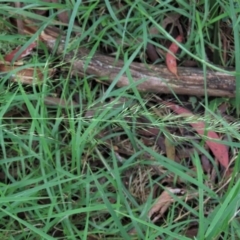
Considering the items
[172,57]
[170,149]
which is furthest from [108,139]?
[172,57]

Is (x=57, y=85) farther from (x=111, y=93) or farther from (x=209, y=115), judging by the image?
(x=209, y=115)

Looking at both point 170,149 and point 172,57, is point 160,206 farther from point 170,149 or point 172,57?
point 172,57

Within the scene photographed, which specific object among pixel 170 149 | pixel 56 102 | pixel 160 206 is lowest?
pixel 160 206

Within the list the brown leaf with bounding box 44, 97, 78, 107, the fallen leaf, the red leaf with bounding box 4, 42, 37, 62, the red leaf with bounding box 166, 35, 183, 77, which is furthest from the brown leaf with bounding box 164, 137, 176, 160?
the red leaf with bounding box 4, 42, 37, 62

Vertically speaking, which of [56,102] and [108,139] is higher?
[56,102]

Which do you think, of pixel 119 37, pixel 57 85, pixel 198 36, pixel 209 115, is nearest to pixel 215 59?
pixel 198 36

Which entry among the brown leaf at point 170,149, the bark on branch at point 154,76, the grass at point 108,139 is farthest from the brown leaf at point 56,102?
the brown leaf at point 170,149

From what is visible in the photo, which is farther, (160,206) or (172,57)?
(172,57)
